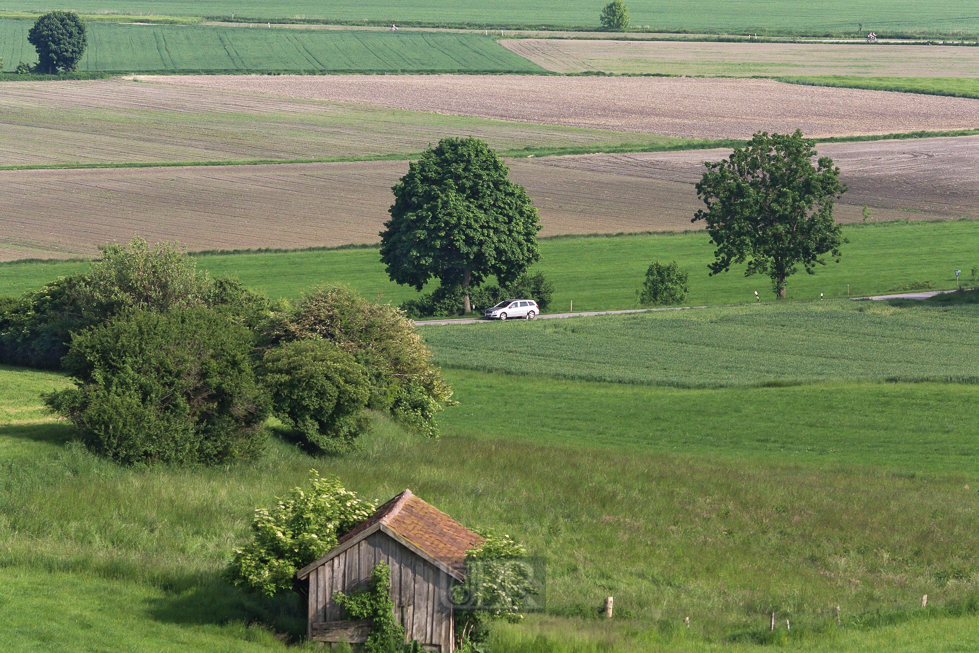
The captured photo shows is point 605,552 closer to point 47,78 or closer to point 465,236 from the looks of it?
point 465,236

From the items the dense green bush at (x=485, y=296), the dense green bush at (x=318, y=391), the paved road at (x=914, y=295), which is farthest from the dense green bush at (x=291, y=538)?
the paved road at (x=914, y=295)

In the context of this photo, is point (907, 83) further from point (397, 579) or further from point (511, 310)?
point (397, 579)

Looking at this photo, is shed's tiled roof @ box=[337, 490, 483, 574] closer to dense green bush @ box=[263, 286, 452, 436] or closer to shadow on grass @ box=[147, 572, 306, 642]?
shadow on grass @ box=[147, 572, 306, 642]

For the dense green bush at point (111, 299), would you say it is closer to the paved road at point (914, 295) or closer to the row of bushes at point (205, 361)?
the row of bushes at point (205, 361)

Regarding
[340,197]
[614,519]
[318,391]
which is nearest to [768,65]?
[340,197]

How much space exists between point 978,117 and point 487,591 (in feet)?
493

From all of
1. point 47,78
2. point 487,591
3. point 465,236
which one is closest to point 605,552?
point 487,591

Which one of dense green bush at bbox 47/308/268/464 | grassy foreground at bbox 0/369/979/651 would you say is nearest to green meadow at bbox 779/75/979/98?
grassy foreground at bbox 0/369/979/651

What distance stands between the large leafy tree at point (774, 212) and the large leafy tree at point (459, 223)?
16173mm

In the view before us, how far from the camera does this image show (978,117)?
500 feet

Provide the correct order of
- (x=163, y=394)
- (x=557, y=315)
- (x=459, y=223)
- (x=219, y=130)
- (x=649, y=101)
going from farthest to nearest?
(x=649, y=101) < (x=219, y=130) < (x=459, y=223) < (x=557, y=315) < (x=163, y=394)

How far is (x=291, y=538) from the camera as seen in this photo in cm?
2106

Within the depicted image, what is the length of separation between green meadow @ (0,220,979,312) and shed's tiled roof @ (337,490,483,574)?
184 ft

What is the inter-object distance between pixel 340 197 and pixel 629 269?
33.0 meters
